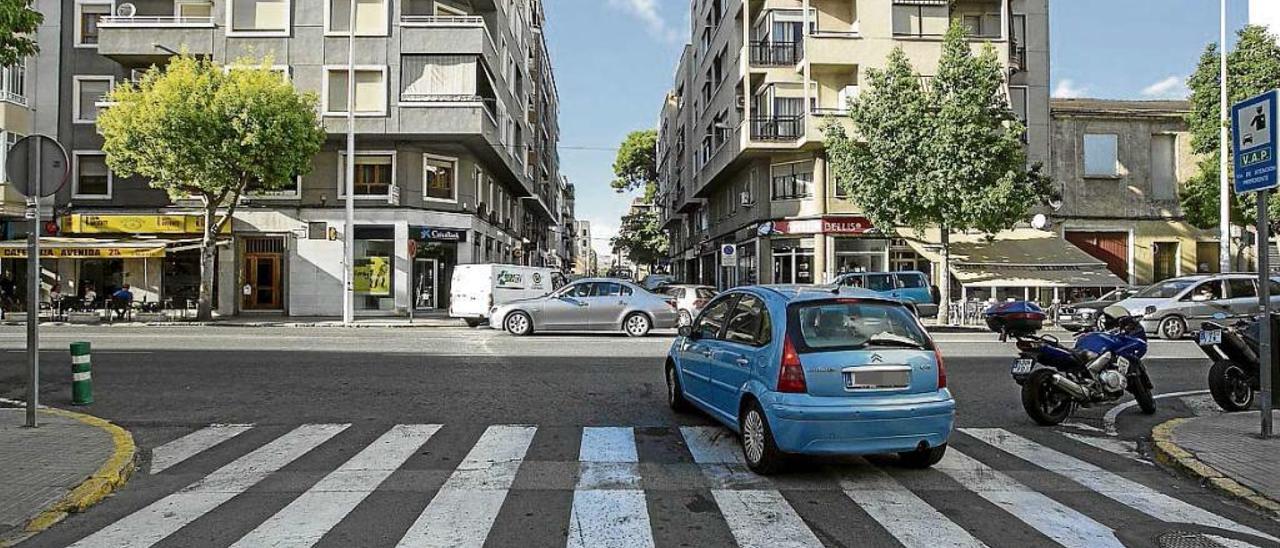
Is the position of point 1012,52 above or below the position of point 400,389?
above

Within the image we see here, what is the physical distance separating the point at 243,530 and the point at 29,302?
15.7 ft

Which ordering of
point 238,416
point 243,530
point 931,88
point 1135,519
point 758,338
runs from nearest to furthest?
point 243,530, point 1135,519, point 758,338, point 238,416, point 931,88

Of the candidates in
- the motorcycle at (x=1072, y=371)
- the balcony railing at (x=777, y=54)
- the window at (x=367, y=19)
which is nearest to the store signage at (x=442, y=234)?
the window at (x=367, y=19)

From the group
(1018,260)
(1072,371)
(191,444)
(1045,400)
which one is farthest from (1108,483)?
(1018,260)

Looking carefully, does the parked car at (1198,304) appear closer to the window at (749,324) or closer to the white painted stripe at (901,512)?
the window at (749,324)

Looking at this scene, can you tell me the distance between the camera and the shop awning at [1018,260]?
95.8 feet

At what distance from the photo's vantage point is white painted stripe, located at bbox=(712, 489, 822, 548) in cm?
471

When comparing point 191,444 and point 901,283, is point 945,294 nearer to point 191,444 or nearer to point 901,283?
point 901,283

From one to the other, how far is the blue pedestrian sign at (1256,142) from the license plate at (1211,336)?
7.22 feet

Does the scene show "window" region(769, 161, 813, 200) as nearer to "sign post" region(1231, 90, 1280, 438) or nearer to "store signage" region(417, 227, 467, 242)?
"store signage" region(417, 227, 467, 242)

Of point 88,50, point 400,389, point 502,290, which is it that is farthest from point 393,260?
point 400,389

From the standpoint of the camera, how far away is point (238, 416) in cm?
907

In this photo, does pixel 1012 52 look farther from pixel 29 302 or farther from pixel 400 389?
pixel 29 302

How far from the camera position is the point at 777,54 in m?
32.5
